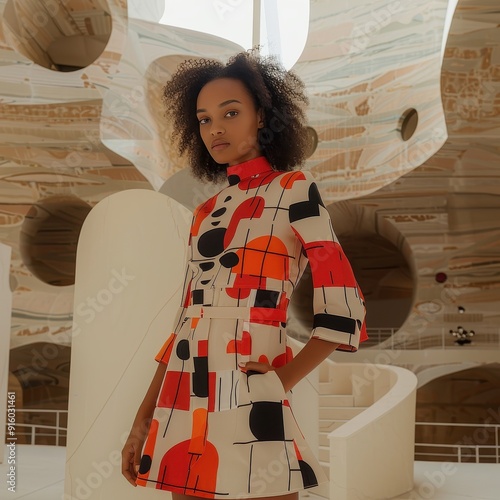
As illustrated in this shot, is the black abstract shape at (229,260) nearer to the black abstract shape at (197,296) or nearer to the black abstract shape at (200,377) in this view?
the black abstract shape at (197,296)

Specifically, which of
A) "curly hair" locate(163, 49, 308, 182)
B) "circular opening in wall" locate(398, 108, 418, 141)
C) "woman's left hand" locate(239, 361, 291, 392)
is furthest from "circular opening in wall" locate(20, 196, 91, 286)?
"woman's left hand" locate(239, 361, 291, 392)

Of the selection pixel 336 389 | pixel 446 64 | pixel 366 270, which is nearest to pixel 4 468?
pixel 336 389

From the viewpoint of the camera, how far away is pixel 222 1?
14797 mm

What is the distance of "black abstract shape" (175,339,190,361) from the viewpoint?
1562 mm

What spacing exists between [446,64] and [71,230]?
9.33 metres

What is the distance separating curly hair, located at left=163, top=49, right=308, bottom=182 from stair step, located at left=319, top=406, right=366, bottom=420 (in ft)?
22.2

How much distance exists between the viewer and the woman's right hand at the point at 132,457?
1.68 m

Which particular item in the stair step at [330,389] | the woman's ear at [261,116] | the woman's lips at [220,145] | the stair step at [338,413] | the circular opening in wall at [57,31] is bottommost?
the stair step at [338,413]

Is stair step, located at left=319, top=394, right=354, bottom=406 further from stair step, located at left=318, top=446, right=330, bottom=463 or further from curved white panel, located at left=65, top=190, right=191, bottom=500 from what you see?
curved white panel, located at left=65, top=190, right=191, bottom=500

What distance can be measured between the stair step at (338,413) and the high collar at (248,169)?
6992 mm

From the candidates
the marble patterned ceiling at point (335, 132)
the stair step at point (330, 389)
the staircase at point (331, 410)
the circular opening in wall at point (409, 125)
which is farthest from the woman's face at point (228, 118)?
the circular opening in wall at point (409, 125)

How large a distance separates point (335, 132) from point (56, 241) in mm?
7201

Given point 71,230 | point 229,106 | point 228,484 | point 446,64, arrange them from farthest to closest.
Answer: point 71,230 < point 446,64 < point 229,106 < point 228,484

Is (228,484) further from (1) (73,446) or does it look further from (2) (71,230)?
(2) (71,230)
